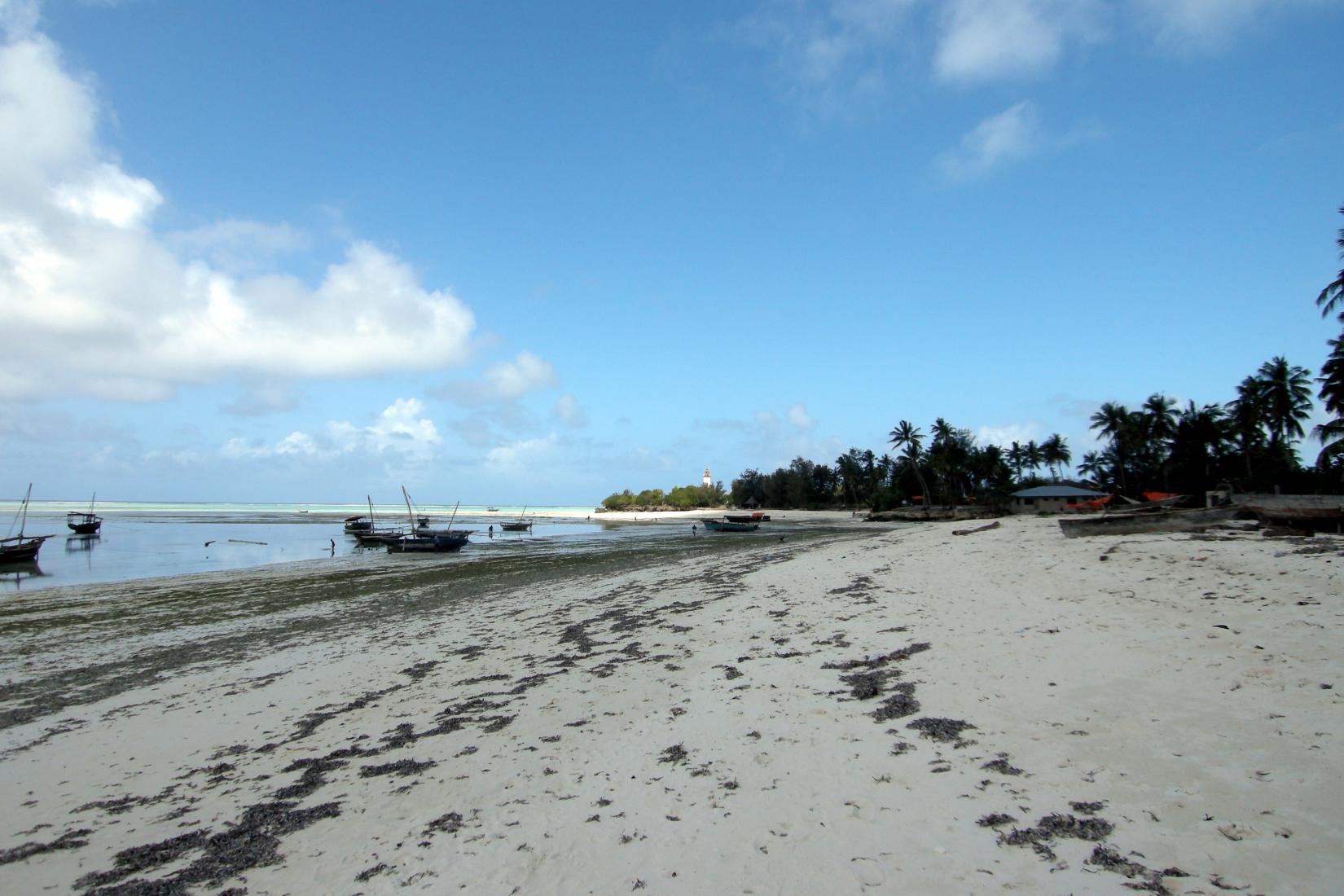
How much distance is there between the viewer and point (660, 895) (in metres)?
4.66

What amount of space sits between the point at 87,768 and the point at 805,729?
8779 mm

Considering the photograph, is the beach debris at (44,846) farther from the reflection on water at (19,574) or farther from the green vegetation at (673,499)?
the green vegetation at (673,499)

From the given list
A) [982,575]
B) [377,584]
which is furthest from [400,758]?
[377,584]

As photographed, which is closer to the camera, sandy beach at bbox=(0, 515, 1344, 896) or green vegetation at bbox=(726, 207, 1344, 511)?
sandy beach at bbox=(0, 515, 1344, 896)

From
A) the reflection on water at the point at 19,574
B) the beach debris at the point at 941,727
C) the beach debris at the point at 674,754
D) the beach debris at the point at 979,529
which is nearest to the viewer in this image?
the beach debris at the point at 941,727

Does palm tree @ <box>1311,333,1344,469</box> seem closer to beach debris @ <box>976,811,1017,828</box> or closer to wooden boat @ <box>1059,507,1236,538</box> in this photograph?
wooden boat @ <box>1059,507,1236,538</box>

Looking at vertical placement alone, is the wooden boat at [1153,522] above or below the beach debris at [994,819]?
above

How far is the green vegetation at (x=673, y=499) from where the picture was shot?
6880 inches

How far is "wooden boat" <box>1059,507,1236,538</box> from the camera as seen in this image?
814 inches

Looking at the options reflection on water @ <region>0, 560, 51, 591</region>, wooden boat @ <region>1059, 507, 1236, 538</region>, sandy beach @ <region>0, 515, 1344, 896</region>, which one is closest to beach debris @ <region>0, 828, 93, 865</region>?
sandy beach @ <region>0, 515, 1344, 896</region>

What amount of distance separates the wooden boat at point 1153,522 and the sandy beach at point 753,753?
20.3ft

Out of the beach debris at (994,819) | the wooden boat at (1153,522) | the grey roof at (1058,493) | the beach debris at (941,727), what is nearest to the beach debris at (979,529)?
the wooden boat at (1153,522)

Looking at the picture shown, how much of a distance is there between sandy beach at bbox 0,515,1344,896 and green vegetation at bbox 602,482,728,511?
160m

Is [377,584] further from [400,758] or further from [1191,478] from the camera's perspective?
[1191,478]
